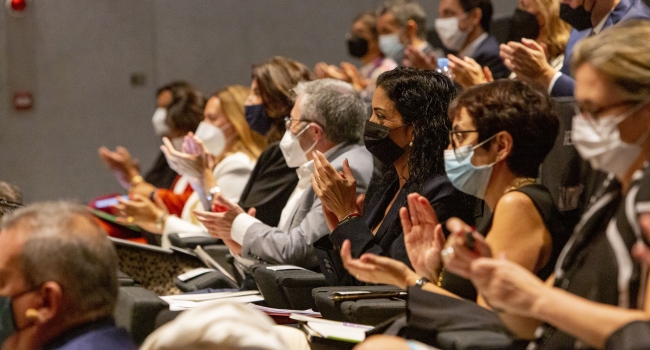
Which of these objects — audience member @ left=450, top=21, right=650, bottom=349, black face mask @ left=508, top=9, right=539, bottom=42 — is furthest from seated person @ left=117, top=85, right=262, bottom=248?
audience member @ left=450, top=21, right=650, bottom=349

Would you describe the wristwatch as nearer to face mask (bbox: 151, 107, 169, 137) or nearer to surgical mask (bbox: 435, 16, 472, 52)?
surgical mask (bbox: 435, 16, 472, 52)

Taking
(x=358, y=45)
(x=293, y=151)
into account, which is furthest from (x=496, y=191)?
(x=358, y=45)

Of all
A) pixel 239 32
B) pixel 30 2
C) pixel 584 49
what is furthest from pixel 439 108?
pixel 30 2

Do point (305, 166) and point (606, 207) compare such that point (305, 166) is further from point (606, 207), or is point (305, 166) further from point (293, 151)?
point (606, 207)

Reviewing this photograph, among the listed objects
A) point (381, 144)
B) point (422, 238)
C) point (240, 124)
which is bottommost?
point (240, 124)

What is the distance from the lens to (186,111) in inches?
215

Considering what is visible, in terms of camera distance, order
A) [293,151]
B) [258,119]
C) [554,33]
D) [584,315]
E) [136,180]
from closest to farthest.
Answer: [584,315] < [293,151] < [554,33] < [258,119] < [136,180]

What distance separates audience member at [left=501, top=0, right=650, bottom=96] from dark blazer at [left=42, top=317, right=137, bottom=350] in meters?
1.84

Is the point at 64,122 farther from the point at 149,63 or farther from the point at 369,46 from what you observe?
the point at 369,46

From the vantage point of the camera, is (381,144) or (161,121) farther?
(161,121)

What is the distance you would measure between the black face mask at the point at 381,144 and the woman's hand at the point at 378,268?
0.72m

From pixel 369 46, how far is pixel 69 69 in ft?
8.18

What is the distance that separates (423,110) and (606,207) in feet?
3.59

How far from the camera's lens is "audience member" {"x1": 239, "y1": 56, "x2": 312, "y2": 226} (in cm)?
388
